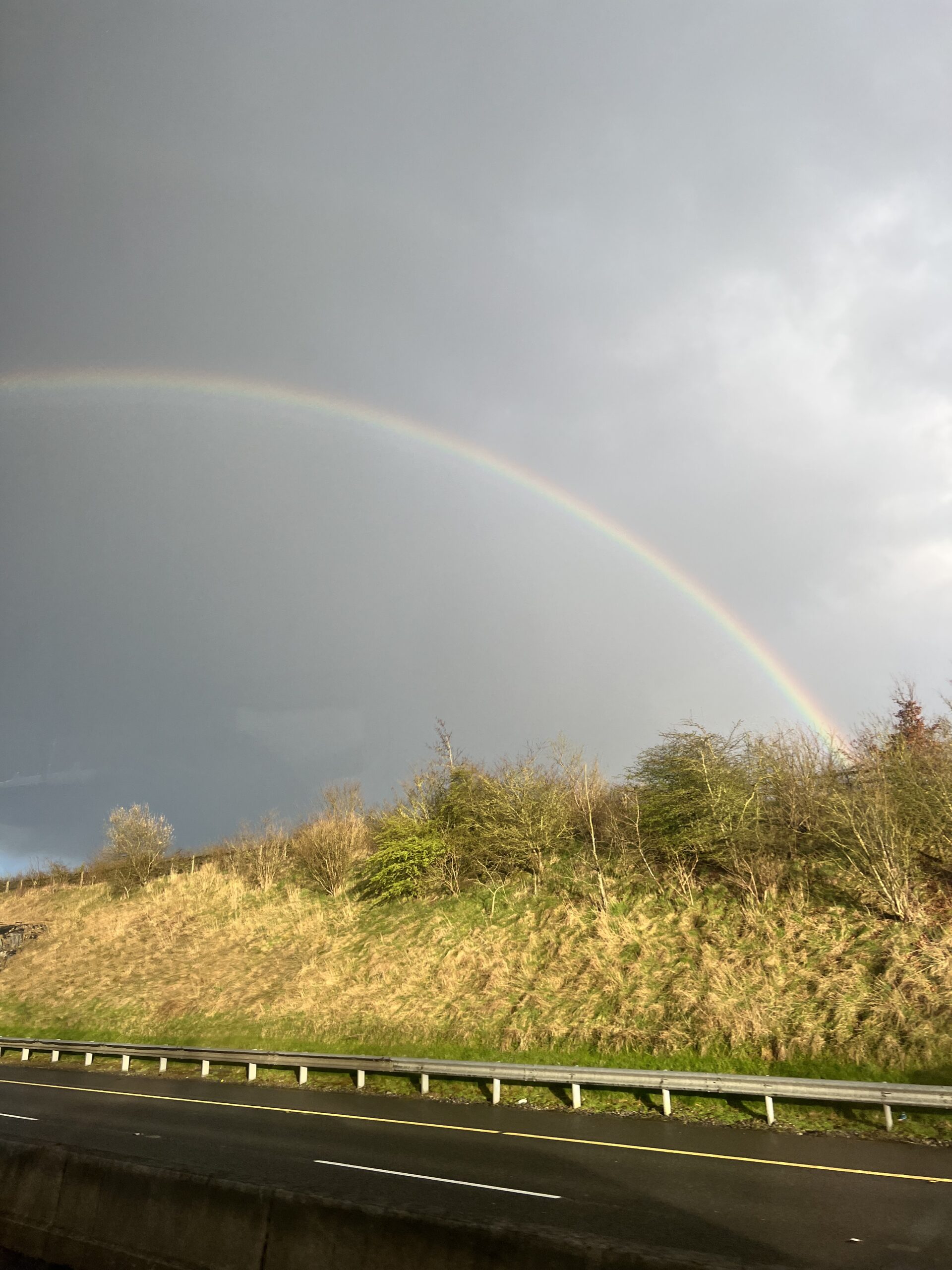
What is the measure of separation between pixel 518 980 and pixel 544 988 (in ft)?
4.68

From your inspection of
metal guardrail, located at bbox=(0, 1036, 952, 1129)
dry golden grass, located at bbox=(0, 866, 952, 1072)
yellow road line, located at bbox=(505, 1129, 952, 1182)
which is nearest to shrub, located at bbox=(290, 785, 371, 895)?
dry golden grass, located at bbox=(0, 866, 952, 1072)

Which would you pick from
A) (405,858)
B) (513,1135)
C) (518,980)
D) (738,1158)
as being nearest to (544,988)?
(518,980)

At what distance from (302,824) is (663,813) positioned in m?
34.3

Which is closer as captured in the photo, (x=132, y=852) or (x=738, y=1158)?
(x=738, y=1158)

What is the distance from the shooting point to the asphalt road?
9.52 metres

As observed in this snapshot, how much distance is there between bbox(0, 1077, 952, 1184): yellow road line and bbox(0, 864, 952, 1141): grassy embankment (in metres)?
2.74

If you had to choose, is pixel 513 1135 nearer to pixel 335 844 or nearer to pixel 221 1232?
pixel 221 1232

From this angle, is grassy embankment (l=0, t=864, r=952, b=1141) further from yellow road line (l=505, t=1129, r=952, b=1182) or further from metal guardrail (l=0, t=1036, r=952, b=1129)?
yellow road line (l=505, t=1129, r=952, b=1182)

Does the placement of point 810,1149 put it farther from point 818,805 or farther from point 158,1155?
point 818,805

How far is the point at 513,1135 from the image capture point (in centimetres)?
1583

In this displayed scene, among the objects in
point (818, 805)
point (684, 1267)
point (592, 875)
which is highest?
point (818, 805)

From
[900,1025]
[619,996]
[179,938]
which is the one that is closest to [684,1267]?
[900,1025]

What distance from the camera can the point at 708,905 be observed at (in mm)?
26953

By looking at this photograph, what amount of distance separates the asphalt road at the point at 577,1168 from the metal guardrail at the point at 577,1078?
73 centimetres
